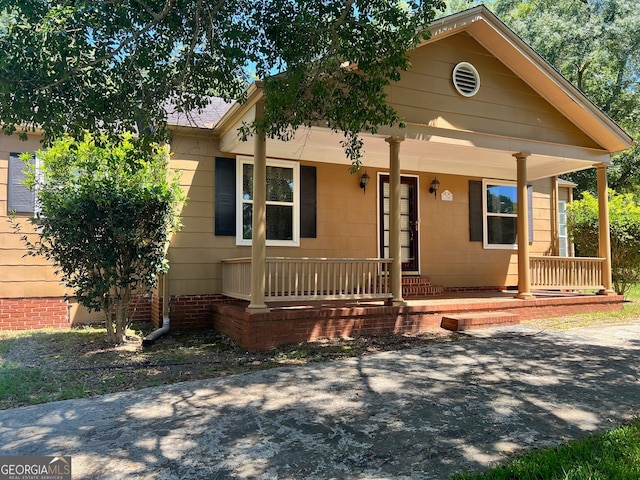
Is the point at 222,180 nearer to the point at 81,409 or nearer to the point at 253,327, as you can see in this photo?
the point at 253,327

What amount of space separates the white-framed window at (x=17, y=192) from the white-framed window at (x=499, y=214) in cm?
918

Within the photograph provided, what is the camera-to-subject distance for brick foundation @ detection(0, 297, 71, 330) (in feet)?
23.9

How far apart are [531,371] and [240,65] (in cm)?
484

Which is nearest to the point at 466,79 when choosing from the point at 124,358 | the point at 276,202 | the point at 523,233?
the point at 523,233

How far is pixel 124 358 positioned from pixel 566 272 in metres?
8.25

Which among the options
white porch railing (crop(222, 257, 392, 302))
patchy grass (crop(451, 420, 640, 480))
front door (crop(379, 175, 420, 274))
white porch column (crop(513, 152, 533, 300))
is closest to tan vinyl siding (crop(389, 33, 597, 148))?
white porch column (crop(513, 152, 533, 300))

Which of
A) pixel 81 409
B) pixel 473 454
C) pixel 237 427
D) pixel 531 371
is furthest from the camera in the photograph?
pixel 531 371

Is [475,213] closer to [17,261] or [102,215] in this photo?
[102,215]

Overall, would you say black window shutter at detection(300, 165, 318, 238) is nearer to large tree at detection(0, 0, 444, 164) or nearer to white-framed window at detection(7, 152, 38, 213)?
large tree at detection(0, 0, 444, 164)

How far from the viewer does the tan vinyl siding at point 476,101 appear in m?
7.27

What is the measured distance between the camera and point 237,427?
11.1 feet

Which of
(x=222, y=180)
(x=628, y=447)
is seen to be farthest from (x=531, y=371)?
(x=222, y=180)

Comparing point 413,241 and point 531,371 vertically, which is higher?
point 413,241

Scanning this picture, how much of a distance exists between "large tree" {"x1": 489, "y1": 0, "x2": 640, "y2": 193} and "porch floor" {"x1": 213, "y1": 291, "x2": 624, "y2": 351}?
13.7 metres
